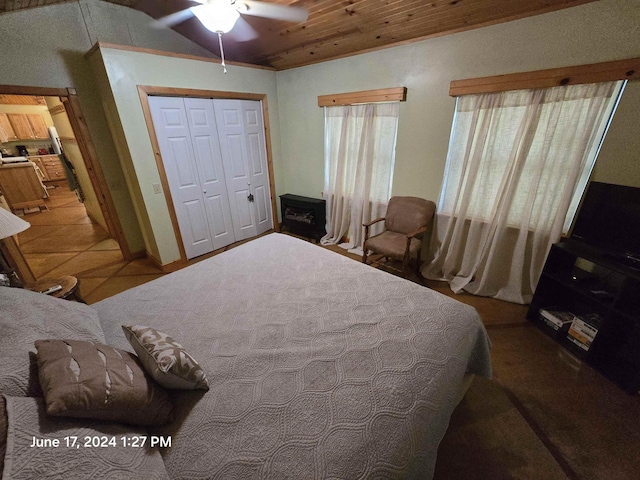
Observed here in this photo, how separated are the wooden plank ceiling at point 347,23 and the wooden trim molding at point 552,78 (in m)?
0.40

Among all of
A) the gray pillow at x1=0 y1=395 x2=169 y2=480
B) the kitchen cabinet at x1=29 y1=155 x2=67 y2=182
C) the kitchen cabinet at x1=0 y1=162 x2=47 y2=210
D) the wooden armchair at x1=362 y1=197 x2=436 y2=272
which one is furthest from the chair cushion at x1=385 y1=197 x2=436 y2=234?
the kitchen cabinet at x1=29 y1=155 x2=67 y2=182

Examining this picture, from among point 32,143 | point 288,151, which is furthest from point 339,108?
point 32,143

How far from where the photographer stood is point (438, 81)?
2428 mm

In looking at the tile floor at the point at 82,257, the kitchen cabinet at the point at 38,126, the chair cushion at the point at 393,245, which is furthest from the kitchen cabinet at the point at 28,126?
the chair cushion at the point at 393,245

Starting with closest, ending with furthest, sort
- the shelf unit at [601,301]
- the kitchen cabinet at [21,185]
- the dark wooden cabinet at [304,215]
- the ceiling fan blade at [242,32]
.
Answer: the shelf unit at [601,301]
the ceiling fan blade at [242,32]
the dark wooden cabinet at [304,215]
the kitchen cabinet at [21,185]

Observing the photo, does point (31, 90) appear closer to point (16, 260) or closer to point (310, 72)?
point (16, 260)

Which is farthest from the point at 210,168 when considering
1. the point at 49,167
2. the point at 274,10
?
the point at 49,167

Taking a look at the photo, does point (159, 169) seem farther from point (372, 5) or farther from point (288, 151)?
point (372, 5)

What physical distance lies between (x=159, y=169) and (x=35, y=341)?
2.43m

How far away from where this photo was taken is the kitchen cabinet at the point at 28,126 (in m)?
6.70

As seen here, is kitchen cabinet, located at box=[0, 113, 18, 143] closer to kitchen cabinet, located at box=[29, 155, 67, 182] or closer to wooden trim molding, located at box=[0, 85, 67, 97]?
kitchen cabinet, located at box=[29, 155, 67, 182]

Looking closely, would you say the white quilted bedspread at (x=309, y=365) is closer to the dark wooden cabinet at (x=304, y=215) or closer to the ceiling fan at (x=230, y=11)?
the ceiling fan at (x=230, y=11)

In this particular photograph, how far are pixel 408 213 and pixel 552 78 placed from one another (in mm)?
1522

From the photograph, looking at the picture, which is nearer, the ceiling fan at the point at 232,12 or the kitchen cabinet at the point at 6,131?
the ceiling fan at the point at 232,12
